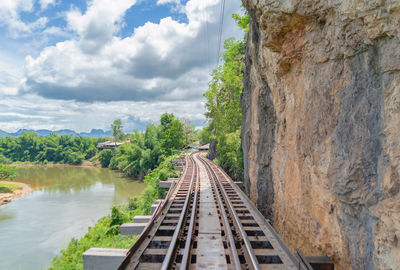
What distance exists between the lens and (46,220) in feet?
77.6

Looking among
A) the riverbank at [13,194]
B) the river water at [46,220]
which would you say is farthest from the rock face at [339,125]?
the riverbank at [13,194]

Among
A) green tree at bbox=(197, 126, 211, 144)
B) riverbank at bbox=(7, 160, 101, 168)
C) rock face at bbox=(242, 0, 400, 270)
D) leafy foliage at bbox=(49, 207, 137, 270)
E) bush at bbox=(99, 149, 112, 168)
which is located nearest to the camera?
rock face at bbox=(242, 0, 400, 270)

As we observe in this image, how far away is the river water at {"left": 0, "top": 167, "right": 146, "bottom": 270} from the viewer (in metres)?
16.6

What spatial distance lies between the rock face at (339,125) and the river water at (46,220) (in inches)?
676

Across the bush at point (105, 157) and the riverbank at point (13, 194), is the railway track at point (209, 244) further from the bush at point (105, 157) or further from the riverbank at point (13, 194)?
the bush at point (105, 157)

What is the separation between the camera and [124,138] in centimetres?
9775

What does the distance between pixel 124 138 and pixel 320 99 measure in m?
99.1

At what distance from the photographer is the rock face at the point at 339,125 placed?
3.45 meters

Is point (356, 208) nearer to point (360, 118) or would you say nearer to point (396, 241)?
point (396, 241)

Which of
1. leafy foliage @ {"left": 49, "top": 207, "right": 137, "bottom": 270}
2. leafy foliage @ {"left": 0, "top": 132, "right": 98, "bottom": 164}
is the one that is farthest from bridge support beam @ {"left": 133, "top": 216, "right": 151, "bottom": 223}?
leafy foliage @ {"left": 0, "top": 132, "right": 98, "bottom": 164}

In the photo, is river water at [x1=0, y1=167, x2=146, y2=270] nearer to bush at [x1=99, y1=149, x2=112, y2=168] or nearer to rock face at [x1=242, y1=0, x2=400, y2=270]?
rock face at [x1=242, y1=0, x2=400, y2=270]

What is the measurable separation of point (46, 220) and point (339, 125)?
28.3 metres

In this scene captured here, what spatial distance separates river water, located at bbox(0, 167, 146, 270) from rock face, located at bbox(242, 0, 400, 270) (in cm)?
1717

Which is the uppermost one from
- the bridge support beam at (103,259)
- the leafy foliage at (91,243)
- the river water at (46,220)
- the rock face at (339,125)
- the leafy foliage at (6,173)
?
the rock face at (339,125)
